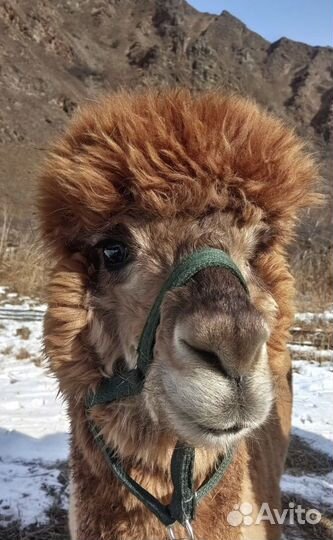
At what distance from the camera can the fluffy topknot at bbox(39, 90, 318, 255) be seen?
2.20 m

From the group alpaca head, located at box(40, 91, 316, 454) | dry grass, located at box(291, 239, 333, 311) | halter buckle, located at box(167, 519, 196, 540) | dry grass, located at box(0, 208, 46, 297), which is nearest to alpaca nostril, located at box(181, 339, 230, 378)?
alpaca head, located at box(40, 91, 316, 454)

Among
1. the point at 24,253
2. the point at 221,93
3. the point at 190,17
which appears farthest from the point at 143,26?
the point at 221,93

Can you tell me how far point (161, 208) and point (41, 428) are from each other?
3.46 meters

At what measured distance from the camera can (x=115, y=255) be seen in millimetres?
2312

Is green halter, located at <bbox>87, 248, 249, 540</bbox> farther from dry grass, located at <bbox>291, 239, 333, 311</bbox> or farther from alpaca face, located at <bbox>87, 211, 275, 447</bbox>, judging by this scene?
dry grass, located at <bbox>291, 239, 333, 311</bbox>

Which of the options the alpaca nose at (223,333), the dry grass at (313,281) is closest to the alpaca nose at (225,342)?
the alpaca nose at (223,333)

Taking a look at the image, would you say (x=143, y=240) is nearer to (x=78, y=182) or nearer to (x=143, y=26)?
(x=78, y=182)

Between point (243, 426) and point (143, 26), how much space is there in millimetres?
76417

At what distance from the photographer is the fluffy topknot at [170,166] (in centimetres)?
220

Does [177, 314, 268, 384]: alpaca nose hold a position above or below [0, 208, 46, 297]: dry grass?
above

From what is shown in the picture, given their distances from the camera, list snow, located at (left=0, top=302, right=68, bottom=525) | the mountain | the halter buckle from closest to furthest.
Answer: the halter buckle
snow, located at (left=0, top=302, right=68, bottom=525)
the mountain

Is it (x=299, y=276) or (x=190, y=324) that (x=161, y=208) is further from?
(x=299, y=276)

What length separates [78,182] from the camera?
7.56ft

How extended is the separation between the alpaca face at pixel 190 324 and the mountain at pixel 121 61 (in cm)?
2581
